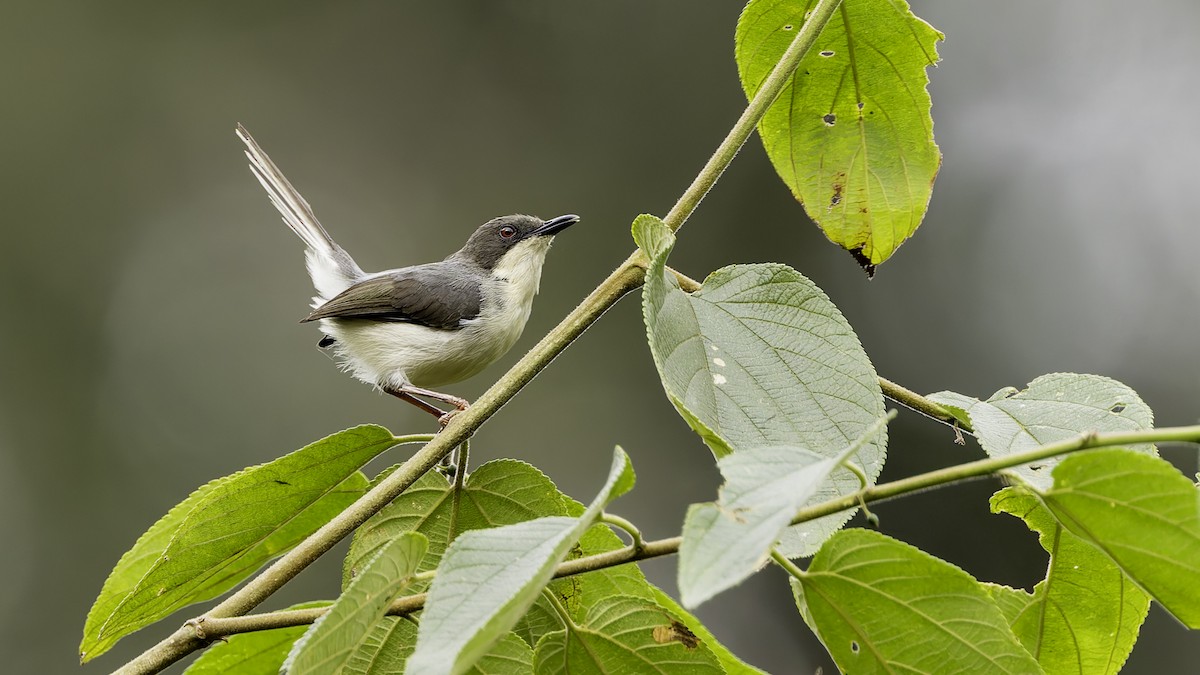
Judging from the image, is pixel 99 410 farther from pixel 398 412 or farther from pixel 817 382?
pixel 817 382

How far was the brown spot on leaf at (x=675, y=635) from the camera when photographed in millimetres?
1417

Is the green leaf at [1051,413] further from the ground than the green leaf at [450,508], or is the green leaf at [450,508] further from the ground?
the green leaf at [450,508]

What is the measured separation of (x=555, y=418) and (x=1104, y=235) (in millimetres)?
5957

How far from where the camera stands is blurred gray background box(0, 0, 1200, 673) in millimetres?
9883

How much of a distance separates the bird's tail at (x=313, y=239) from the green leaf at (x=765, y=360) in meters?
3.57

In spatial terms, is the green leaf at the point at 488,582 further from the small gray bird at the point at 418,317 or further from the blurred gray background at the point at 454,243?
the blurred gray background at the point at 454,243

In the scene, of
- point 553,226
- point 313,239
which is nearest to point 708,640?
point 553,226

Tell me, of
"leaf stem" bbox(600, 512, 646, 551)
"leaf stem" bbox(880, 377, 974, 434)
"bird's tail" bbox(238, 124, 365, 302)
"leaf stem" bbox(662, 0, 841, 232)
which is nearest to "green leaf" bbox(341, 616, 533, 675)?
"leaf stem" bbox(600, 512, 646, 551)

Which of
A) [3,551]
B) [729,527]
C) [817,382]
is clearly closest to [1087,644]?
[817,382]

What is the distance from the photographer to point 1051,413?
1.71 m

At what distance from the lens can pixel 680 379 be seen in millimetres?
1469

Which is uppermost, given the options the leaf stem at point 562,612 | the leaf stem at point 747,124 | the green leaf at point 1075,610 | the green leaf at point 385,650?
the leaf stem at point 747,124

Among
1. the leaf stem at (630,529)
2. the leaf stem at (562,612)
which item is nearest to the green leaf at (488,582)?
the leaf stem at (630,529)

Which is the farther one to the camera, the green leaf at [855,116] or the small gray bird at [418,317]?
the small gray bird at [418,317]
